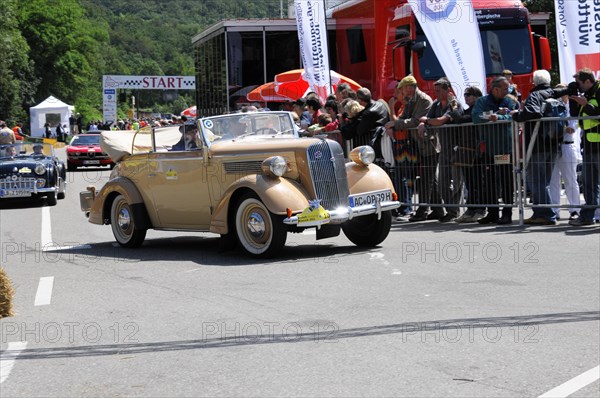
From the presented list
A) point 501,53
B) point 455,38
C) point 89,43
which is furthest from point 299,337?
point 89,43

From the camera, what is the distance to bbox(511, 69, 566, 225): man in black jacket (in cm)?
1307

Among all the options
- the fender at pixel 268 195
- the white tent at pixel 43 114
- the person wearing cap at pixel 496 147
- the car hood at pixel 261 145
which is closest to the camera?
the fender at pixel 268 195

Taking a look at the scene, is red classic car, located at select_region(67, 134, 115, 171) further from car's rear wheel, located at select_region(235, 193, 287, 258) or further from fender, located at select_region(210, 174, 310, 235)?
car's rear wheel, located at select_region(235, 193, 287, 258)

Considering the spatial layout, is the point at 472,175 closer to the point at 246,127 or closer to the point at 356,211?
the point at 356,211

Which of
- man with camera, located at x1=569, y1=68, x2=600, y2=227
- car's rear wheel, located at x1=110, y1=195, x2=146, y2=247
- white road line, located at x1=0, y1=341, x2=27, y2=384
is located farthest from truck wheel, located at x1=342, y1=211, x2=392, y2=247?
white road line, located at x1=0, y1=341, x2=27, y2=384

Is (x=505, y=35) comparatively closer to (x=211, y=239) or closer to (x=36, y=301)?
(x=211, y=239)

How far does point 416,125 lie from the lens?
1428 centimetres

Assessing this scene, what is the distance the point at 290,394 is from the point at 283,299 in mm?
2974

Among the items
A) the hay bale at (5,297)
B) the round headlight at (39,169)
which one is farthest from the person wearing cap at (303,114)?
the hay bale at (5,297)

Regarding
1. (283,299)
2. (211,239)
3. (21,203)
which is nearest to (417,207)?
(211,239)

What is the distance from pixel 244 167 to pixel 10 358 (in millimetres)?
5091

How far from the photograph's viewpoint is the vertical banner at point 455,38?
1575cm

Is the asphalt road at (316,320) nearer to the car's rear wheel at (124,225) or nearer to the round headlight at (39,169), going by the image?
the car's rear wheel at (124,225)

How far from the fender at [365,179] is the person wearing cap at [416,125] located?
2.70 meters
